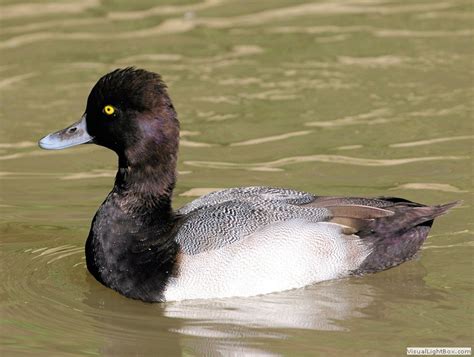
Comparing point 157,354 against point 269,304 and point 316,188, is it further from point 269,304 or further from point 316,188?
point 316,188

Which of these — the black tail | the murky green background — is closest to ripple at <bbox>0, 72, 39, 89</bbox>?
the murky green background

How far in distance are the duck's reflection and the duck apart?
0.33 ft

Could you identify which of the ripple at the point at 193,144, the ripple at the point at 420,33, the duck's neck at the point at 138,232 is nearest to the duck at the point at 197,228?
the duck's neck at the point at 138,232

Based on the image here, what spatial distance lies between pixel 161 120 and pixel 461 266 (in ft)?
8.15

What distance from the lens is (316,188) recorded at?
35.2ft

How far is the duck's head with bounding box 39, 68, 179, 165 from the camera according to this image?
8914 millimetres

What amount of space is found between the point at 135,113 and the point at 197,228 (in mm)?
955

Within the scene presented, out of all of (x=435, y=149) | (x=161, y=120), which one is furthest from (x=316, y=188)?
(x=161, y=120)

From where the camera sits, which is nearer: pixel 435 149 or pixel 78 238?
pixel 78 238

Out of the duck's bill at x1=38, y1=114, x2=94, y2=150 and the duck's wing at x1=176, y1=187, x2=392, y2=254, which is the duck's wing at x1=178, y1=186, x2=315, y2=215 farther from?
the duck's bill at x1=38, y1=114, x2=94, y2=150

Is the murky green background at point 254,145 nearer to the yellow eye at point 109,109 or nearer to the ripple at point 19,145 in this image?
the ripple at point 19,145

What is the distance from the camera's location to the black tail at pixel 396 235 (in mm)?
9125

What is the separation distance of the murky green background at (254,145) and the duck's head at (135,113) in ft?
3.68

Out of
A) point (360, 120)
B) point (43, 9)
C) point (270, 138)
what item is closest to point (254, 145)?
point (270, 138)
